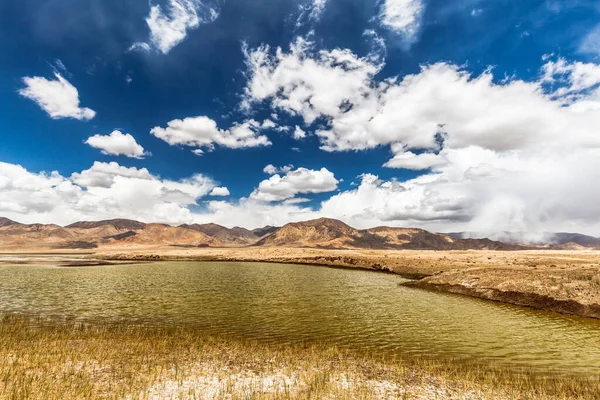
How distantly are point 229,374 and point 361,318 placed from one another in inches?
718

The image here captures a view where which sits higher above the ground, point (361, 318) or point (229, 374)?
point (229, 374)

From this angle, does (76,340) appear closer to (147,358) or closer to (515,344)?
(147,358)

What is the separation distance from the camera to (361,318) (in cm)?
3081

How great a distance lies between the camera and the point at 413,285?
180 feet

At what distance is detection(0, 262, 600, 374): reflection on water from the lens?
22219 mm

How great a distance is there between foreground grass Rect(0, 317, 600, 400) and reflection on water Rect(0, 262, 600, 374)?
11.6ft

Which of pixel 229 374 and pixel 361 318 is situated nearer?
pixel 229 374

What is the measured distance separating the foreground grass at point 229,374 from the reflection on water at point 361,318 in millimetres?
3536

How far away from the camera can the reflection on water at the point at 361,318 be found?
72.9 feet

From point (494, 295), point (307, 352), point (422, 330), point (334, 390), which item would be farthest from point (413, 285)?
point (334, 390)

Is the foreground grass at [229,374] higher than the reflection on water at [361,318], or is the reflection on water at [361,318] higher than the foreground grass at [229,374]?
the foreground grass at [229,374]

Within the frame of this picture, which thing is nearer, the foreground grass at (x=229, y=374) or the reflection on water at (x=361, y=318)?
the foreground grass at (x=229, y=374)

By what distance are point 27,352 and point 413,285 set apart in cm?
5153

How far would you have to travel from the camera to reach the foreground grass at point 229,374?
1320cm
